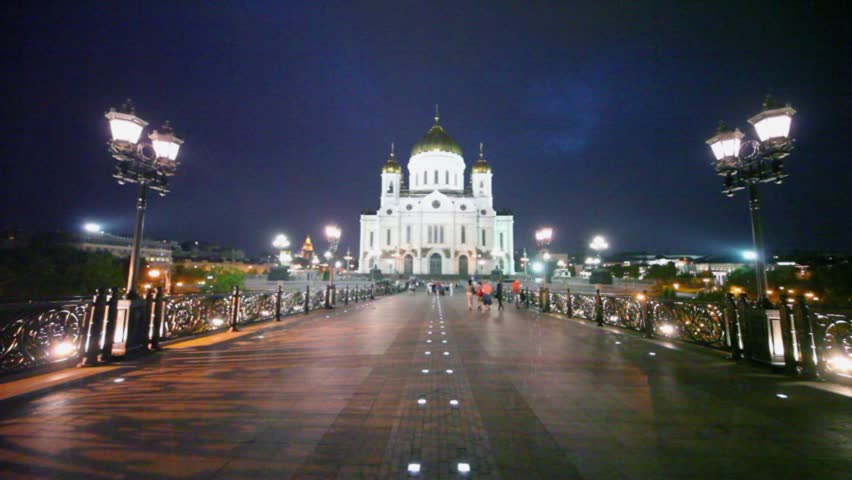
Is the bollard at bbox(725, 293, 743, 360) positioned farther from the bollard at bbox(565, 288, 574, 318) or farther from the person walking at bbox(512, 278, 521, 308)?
the person walking at bbox(512, 278, 521, 308)

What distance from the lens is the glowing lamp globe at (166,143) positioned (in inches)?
347

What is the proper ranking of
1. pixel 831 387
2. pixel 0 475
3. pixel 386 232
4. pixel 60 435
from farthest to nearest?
1. pixel 386 232
2. pixel 831 387
3. pixel 60 435
4. pixel 0 475

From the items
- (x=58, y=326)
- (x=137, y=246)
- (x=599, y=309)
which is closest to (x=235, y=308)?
(x=137, y=246)

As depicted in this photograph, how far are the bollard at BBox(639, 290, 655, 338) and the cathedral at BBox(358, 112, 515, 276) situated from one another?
49309 millimetres

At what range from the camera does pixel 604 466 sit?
3332mm

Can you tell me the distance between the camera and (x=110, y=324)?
23.6 feet

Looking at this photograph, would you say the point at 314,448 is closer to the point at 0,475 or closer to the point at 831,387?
the point at 0,475

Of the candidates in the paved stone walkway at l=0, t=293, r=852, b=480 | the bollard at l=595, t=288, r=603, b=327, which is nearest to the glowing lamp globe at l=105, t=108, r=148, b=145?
the paved stone walkway at l=0, t=293, r=852, b=480

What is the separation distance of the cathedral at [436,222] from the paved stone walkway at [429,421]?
54.5m

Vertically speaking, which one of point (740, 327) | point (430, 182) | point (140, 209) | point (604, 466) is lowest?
point (604, 466)

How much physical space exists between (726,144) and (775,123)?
0.90 meters

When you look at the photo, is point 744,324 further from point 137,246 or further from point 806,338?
point 137,246

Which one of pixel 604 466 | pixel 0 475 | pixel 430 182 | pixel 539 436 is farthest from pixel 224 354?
pixel 430 182

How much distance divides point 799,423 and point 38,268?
54907 mm
